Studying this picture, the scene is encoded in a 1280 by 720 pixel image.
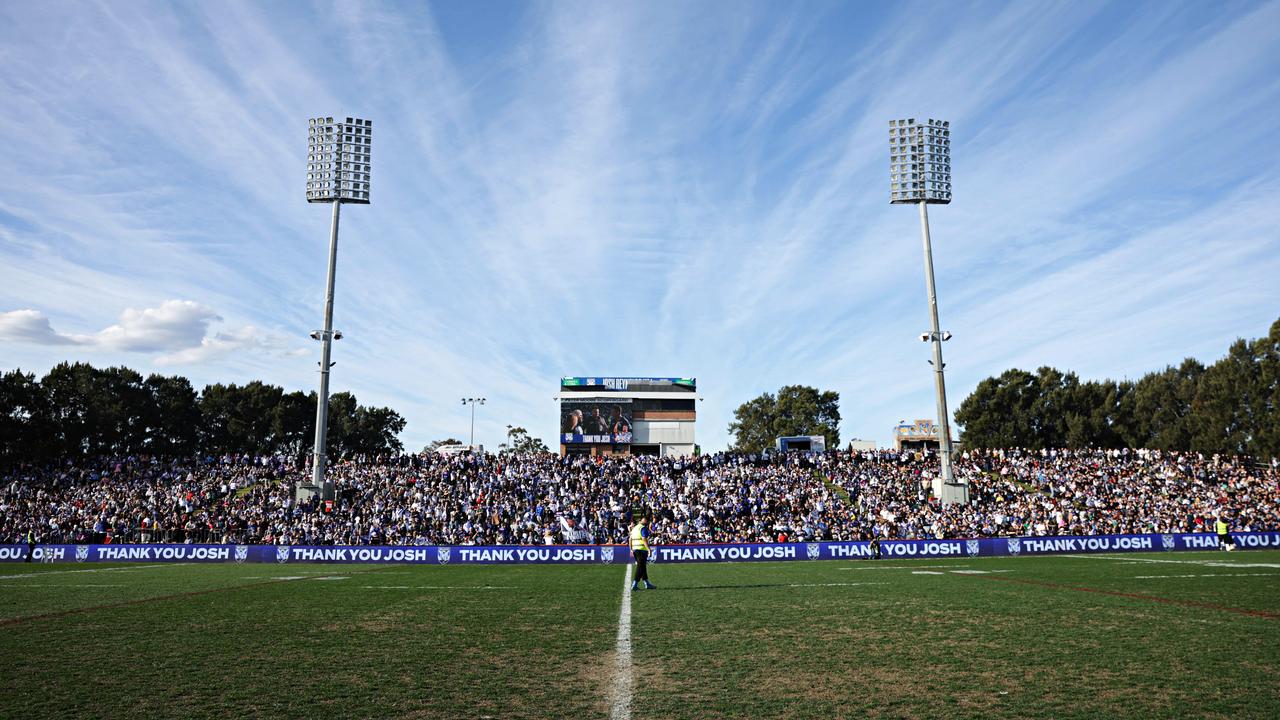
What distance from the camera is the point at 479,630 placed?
10.5 m

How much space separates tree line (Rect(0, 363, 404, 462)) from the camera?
226 ft

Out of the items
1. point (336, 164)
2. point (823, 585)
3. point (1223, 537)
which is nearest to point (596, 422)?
point (336, 164)

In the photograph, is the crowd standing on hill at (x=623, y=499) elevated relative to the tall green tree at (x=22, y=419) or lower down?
lower down

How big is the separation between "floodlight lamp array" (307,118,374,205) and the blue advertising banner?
22.7 m

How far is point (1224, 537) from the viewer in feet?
95.1

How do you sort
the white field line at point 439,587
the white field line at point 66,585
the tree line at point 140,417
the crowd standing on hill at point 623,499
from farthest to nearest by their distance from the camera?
the tree line at point 140,417 < the crowd standing on hill at point 623,499 < the white field line at point 66,585 < the white field line at point 439,587

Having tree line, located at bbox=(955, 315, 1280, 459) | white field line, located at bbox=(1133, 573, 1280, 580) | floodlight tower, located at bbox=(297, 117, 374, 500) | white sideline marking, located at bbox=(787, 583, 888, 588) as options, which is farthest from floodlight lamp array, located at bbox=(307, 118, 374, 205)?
tree line, located at bbox=(955, 315, 1280, 459)

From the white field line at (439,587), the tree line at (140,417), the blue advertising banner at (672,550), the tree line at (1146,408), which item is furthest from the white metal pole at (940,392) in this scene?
the tree line at (140,417)

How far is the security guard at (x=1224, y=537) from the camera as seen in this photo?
1128 inches

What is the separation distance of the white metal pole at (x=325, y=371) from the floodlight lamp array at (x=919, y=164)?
34.2m

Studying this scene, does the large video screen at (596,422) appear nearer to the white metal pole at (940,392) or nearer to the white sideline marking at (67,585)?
the white metal pole at (940,392)

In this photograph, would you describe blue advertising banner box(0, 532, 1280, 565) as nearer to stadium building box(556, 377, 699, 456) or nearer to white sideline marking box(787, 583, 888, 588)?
white sideline marking box(787, 583, 888, 588)

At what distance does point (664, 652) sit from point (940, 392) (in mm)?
Result: 36517

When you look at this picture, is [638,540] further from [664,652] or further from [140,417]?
[140,417]
